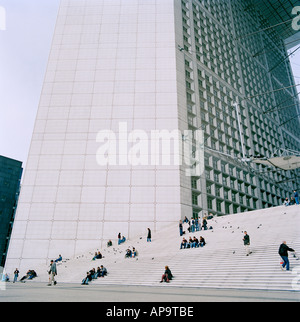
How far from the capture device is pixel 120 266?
2125 cm

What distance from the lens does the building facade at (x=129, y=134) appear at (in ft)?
114

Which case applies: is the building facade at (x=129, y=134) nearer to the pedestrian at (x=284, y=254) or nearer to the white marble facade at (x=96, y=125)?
the white marble facade at (x=96, y=125)

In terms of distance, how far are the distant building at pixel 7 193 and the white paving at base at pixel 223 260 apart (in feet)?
178

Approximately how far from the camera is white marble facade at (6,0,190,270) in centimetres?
3431

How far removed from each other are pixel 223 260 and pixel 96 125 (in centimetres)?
2946

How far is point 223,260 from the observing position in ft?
55.2

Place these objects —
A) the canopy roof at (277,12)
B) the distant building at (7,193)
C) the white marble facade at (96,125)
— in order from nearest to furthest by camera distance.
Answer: the white marble facade at (96,125), the distant building at (7,193), the canopy roof at (277,12)

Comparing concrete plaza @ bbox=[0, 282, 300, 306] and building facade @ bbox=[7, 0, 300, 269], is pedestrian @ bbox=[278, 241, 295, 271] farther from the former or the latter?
building facade @ bbox=[7, 0, 300, 269]

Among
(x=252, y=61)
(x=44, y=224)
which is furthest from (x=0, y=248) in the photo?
(x=252, y=61)

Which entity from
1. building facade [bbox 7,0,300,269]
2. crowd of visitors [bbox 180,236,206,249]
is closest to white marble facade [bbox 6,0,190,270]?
building facade [bbox 7,0,300,269]

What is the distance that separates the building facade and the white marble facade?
0.16 m

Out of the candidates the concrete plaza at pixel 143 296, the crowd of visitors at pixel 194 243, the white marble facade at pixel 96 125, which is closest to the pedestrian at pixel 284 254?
the concrete plaza at pixel 143 296

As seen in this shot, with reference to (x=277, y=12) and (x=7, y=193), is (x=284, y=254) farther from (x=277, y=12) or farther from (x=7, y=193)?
(x=277, y=12)

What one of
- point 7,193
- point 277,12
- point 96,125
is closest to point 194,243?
point 96,125
